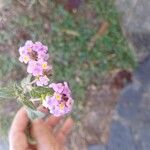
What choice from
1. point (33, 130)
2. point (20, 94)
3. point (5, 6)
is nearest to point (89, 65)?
point (5, 6)

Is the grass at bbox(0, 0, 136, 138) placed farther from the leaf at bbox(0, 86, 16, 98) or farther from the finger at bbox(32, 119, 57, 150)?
the leaf at bbox(0, 86, 16, 98)

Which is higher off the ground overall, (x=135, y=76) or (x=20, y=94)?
(x=135, y=76)

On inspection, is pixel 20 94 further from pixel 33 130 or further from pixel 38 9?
pixel 38 9

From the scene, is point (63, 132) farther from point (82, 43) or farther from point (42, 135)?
point (82, 43)

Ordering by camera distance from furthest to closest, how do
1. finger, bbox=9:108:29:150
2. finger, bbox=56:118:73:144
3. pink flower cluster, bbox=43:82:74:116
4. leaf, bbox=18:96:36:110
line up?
1. finger, bbox=56:118:73:144
2. finger, bbox=9:108:29:150
3. leaf, bbox=18:96:36:110
4. pink flower cluster, bbox=43:82:74:116

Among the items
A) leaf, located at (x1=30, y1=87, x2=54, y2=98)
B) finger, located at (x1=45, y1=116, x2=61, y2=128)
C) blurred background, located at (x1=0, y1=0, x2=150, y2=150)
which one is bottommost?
finger, located at (x1=45, y1=116, x2=61, y2=128)

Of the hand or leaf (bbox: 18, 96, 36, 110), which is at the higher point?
leaf (bbox: 18, 96, 36, 110)

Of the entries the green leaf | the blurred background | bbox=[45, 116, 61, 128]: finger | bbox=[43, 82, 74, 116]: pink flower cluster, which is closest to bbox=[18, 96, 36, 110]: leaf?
the green leaf
